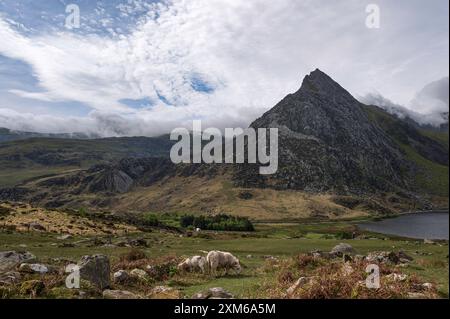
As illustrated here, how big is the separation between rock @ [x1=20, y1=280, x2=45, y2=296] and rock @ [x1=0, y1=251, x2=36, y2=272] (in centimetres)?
605

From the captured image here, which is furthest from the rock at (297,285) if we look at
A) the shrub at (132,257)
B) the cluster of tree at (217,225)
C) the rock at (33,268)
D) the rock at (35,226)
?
the cluster of tree at (217,225)

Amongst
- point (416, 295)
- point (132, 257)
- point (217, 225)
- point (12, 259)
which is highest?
point (12, 259)

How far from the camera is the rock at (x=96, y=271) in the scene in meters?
19.2

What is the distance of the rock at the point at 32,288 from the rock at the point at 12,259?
6.05 metres

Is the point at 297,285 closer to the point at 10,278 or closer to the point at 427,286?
the point at 427,286

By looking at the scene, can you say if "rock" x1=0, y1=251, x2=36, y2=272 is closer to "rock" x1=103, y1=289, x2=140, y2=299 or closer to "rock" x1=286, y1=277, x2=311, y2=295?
"rock" x1=103, y1=289, x2=140, y2=299

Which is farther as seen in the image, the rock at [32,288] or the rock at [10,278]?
the rock at [10,278]

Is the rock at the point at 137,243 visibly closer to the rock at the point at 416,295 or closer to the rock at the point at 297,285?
the rock at the point at 297,285

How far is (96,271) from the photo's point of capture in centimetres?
1967

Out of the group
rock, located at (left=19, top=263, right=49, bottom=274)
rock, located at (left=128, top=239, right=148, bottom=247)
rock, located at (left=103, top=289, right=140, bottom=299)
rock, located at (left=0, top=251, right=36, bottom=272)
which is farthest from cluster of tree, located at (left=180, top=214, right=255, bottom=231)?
Result: rock, located at (left=103, top=289, right=140, bottom=299)

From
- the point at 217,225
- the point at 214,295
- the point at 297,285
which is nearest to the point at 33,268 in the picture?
the point at 214,295

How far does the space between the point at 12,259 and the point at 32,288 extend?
8.60 meters
